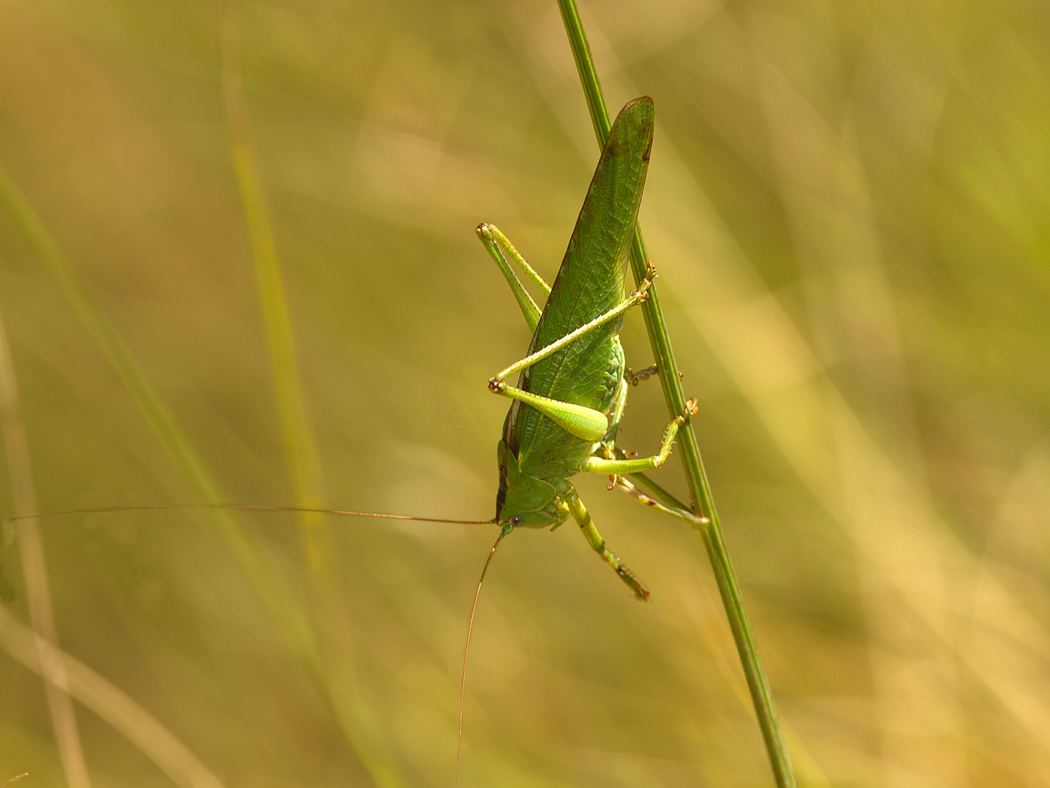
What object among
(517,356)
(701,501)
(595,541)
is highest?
(517,356)

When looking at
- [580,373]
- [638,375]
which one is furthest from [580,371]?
[638,375]

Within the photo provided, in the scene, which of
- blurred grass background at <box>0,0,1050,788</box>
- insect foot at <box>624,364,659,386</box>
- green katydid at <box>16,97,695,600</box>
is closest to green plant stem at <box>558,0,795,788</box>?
green katydid at <box>16,97,695,600</box>

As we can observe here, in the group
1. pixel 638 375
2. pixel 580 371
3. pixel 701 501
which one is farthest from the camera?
pixel 638 375

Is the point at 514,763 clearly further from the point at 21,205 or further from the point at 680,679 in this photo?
the point at 21,205

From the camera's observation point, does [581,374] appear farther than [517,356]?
No

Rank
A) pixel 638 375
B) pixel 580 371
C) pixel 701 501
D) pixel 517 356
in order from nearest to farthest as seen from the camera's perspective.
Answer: pixel 701 501 < pixel 580 371 < pixel 638 375 < pixel 517 356

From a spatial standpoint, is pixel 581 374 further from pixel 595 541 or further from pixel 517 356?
pixel 517 356

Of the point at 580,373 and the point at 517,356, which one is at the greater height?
the point at 517,356
